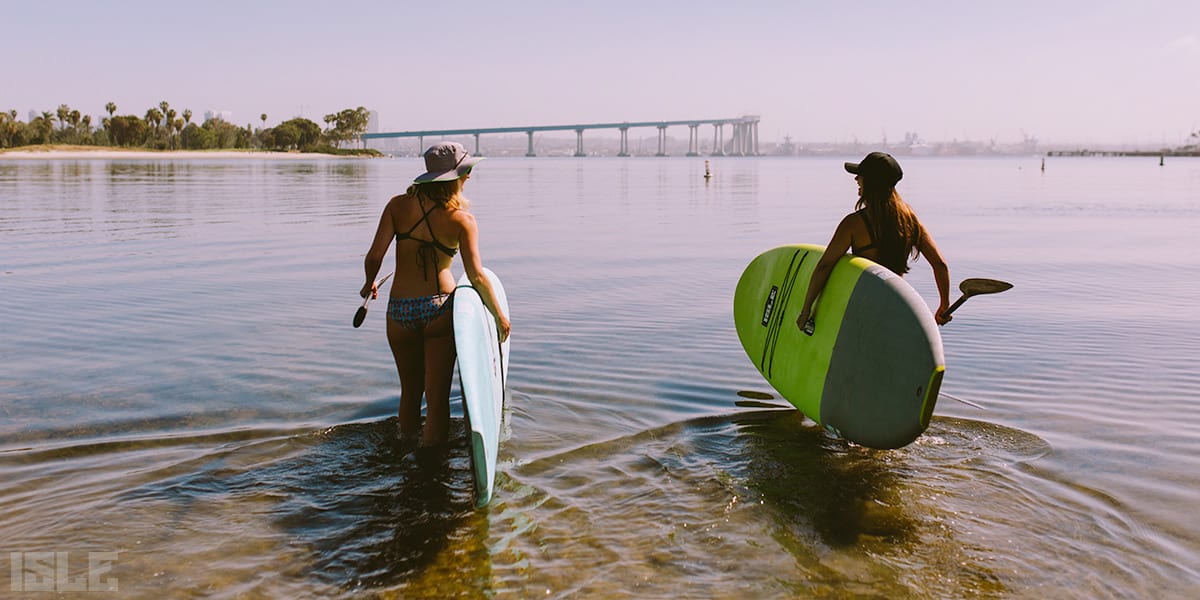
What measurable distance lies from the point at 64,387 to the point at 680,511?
5.62 metres

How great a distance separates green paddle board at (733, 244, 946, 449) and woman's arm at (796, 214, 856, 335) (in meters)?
0.06

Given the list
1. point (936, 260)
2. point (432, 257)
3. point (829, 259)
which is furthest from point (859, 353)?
point (432, 257)

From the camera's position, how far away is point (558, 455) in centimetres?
650

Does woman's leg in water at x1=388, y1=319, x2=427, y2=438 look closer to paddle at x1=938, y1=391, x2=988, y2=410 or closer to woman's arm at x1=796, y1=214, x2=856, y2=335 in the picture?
woman's arm at x1=796, y1=214, x2=856, y2=335

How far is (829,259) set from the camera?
6395 mm

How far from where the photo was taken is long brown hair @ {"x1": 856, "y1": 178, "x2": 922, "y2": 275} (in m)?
6.28

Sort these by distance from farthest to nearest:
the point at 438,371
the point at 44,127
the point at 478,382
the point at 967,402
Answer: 1. the point at 44,127
2. the point at 967,402
3. the point at 438,371
4. the point at 478,382

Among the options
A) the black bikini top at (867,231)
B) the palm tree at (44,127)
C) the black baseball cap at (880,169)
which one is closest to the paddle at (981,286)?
the black bikini top at (867,231)

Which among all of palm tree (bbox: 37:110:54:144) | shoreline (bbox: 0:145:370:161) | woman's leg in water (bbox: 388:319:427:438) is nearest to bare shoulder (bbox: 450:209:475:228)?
woman's leg in water (bbox: 388:319:427:438)

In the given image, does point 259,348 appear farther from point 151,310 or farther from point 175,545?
point 175,545

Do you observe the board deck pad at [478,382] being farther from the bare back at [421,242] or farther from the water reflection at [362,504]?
the water reflection at [362,504]

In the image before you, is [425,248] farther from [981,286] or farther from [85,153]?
[85,153]

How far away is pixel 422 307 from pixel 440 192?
707 mm

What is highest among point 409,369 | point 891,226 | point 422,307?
point 891,226
